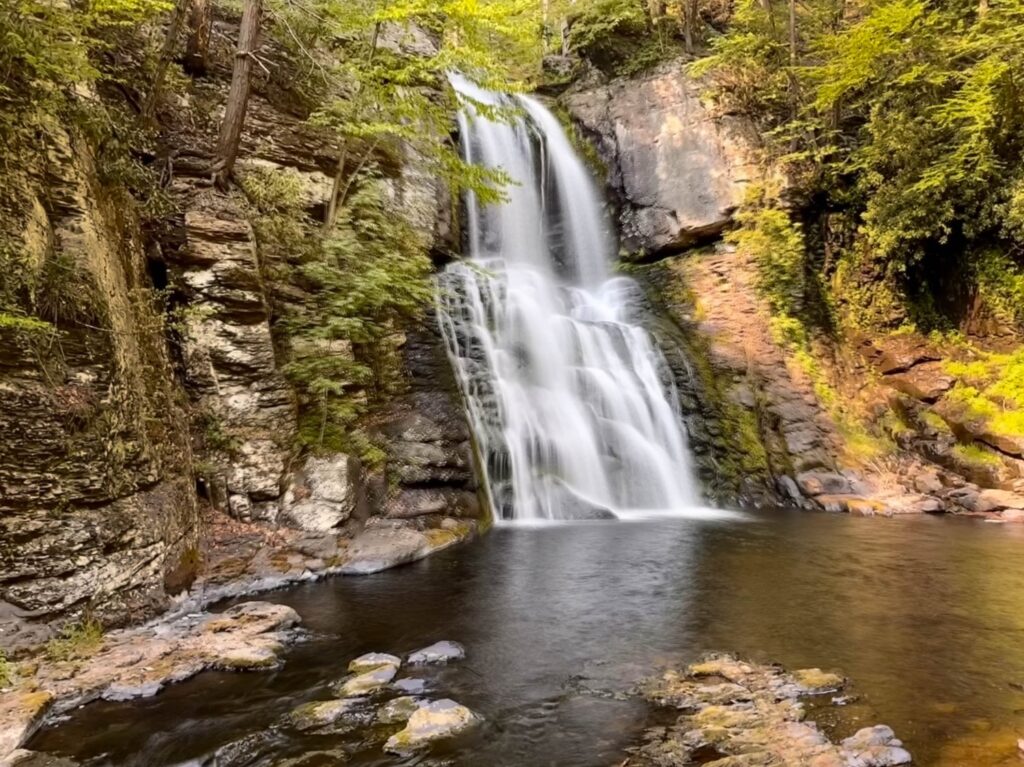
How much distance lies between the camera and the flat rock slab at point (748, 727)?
3.51 metres

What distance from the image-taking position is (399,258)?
11.2 meters

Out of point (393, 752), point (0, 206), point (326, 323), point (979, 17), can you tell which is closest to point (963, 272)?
point (979, 17)

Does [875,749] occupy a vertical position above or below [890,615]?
above

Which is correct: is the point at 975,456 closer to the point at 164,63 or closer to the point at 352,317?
the point at 352,317

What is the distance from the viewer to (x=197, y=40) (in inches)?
440

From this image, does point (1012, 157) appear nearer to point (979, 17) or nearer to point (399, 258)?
point (979, 17)

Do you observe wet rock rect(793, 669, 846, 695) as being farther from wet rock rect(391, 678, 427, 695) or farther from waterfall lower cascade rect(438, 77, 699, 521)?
waterfall lower cascade rect(438, 77, 699, 521)

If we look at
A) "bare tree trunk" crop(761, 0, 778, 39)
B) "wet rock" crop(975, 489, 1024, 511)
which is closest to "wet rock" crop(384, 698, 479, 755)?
"wet rock" crop(975, 489, 1024, 511)

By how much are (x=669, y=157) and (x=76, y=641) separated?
1757 centimetres

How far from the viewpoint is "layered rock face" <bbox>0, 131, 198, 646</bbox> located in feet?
17.2

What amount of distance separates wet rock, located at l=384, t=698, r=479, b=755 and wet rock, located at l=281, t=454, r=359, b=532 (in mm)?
4545

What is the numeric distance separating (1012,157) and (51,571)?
1874cm

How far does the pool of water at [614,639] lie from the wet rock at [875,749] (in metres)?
0.11

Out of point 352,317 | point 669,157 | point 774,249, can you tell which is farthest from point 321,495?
point 669,157
